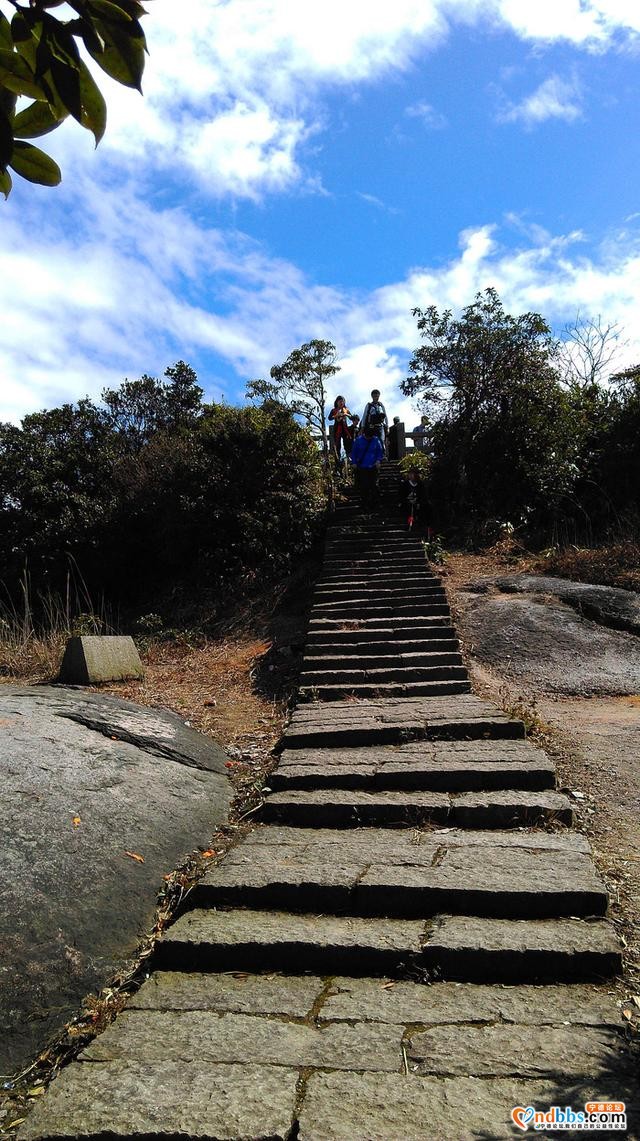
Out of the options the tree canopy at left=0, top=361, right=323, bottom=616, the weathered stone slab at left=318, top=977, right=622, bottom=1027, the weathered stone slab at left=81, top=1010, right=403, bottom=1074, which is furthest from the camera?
the tree canopy at left=0, top=361, right=323, bottom=616

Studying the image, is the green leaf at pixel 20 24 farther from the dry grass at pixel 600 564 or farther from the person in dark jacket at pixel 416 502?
the person in dark jacket at pixel 416 502

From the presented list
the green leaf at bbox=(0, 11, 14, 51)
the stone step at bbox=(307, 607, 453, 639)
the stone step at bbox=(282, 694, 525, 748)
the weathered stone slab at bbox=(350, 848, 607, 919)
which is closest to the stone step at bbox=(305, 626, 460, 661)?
the stone step at bbox=(307, 607, 453, 639)

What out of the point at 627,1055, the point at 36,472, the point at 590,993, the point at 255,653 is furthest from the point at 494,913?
the point at 36,472

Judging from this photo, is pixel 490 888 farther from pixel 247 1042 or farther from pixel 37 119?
pixel 37 119

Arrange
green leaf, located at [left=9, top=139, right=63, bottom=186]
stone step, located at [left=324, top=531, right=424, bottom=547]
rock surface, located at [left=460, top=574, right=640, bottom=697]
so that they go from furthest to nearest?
stone step, located at [left=324, top=531, right=424, bottom=547]
rock surface, located at [left=460, top=574, right=640, bottom=697]
green leaf, located at [left=9, top=139, right=63, bottom=186]

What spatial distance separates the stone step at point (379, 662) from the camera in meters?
6.57

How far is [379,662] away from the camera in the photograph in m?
6.68

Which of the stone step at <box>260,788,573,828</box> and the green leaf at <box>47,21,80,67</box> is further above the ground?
the green leaf at <box>47,21,80,67</box>

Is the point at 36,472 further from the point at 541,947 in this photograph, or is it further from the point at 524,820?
the point at 541,947

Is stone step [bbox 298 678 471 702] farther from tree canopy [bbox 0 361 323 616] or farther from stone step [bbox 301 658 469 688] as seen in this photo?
tree canopy [bbox 0 361 323 616]

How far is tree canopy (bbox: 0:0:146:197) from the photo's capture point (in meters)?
1.10

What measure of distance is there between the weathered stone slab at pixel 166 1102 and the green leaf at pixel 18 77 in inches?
90.5

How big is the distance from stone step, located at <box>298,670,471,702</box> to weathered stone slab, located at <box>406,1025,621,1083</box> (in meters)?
3.93

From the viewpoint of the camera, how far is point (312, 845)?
142 inches
